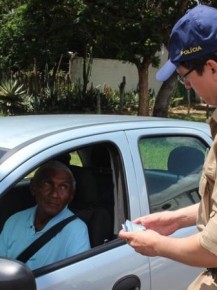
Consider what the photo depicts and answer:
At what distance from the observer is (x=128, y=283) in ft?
8.55

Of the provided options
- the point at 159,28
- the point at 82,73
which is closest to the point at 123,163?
the point at 159,28

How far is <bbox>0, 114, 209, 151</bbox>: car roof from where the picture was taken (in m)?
2.58

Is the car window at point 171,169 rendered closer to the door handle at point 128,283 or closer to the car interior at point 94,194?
the car interior at point 94,194

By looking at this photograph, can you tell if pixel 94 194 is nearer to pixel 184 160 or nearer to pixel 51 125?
pixel 51 125

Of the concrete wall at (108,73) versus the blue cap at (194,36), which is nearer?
the blue cap at (194,36)

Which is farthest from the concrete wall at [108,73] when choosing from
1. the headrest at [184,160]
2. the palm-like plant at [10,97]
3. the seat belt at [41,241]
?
the seat belt at [41,241]

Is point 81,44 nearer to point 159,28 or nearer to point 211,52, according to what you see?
point 159,28

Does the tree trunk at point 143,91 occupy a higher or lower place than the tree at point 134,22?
lower

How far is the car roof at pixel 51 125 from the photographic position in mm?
2585

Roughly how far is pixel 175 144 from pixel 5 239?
1.14 meters

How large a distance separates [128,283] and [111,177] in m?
0.65

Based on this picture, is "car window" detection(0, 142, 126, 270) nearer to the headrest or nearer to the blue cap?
the headrest

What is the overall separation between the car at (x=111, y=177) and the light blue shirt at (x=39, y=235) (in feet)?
0.34

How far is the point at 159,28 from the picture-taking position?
1556cm
